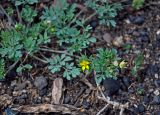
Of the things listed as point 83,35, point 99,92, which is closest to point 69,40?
point 83,35

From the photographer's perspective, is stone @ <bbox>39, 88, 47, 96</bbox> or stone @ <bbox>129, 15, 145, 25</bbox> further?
stone @ <bbox>129, 15, 145, 25</bbox>

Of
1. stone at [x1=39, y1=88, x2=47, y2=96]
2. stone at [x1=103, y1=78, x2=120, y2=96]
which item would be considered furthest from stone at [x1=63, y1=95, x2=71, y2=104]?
stone at [x1=103, y1=78, x2=120, y2=96]

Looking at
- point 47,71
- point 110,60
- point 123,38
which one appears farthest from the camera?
point 123,38

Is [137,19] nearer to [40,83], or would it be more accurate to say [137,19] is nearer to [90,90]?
[90,90]

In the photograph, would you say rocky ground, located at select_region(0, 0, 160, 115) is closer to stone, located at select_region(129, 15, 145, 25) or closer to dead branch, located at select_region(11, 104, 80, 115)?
dead branch, located at select_region(11, 104, 80, 115)

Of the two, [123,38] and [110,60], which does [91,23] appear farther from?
[110,60]

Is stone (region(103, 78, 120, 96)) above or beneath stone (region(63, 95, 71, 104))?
above

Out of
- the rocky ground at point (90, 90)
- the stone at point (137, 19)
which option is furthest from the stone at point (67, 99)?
the stone at point (137, 19)

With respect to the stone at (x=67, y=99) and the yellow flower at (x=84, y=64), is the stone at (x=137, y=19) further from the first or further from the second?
the stone at (x=67, y=99)
